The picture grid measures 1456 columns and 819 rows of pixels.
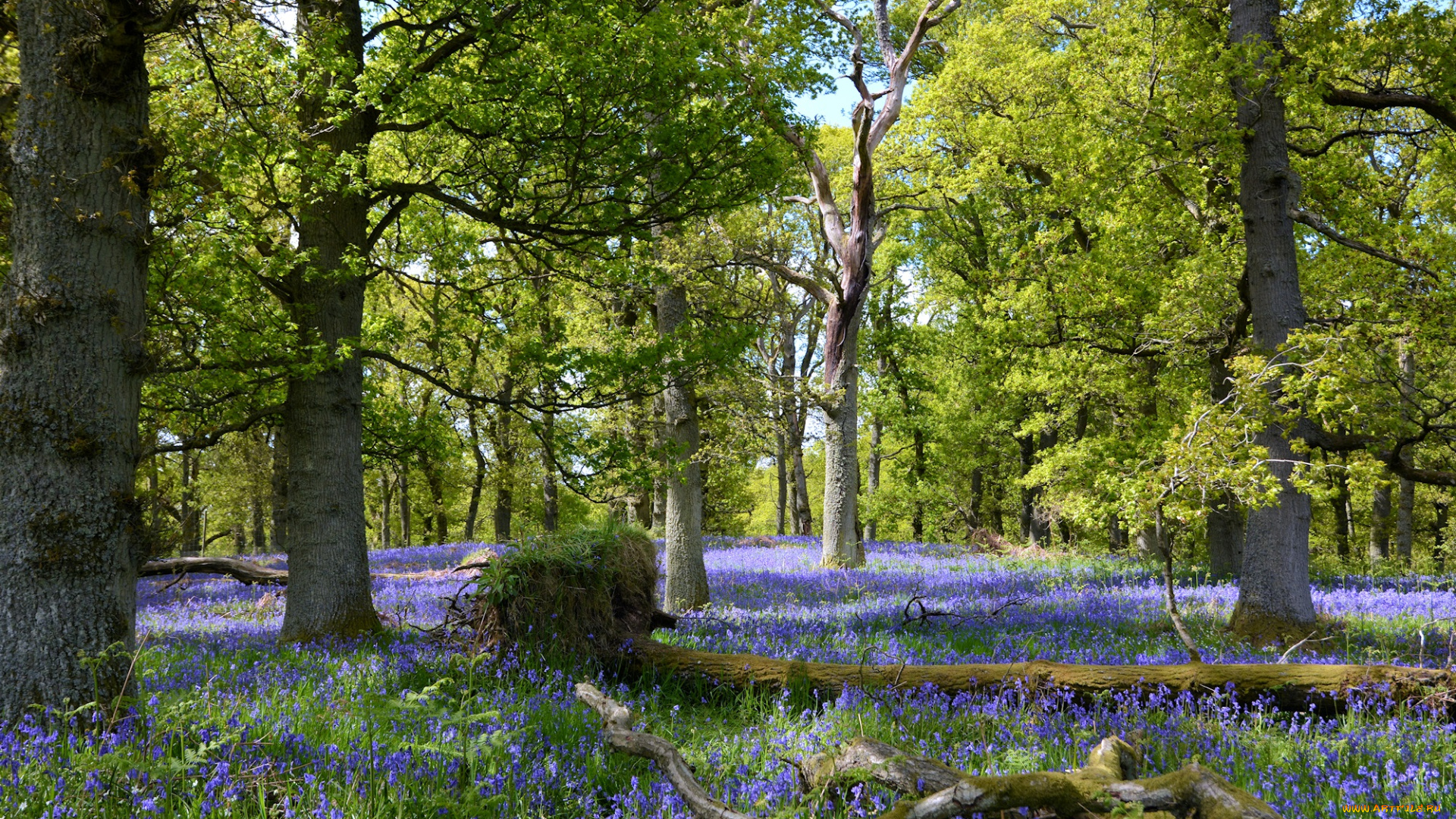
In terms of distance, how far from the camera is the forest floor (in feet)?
11.1

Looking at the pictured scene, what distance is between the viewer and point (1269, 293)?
7934mm

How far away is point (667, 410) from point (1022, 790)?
24.8 ft

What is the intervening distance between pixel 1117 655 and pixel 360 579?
24.2ft

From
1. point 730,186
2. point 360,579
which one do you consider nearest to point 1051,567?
point 730,186

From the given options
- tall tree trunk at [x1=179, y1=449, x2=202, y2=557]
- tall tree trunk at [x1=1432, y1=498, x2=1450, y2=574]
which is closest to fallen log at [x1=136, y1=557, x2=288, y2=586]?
tall tree trunk at [x1=179, y1=449, x2=202, y2=557]

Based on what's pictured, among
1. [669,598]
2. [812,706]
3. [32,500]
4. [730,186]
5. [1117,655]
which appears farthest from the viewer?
[669,598]

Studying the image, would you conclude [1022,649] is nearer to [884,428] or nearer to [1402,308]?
[1402,308]

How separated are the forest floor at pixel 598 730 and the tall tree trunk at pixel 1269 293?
60 cm

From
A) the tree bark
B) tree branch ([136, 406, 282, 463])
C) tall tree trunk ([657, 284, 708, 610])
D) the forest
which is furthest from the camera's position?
the tree bark

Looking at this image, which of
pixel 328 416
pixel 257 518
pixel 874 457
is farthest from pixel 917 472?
pixel 257 518

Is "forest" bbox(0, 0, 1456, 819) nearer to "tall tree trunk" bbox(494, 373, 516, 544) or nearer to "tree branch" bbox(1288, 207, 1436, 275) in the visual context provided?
"tree branch" bbox(1288, 207, 1436, 275)

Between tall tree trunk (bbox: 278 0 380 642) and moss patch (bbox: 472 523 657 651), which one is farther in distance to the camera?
tall tree trunk (bbox: 278 0 380 642)

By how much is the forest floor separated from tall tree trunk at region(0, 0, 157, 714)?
53 cm

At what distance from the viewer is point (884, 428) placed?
36188 mm
